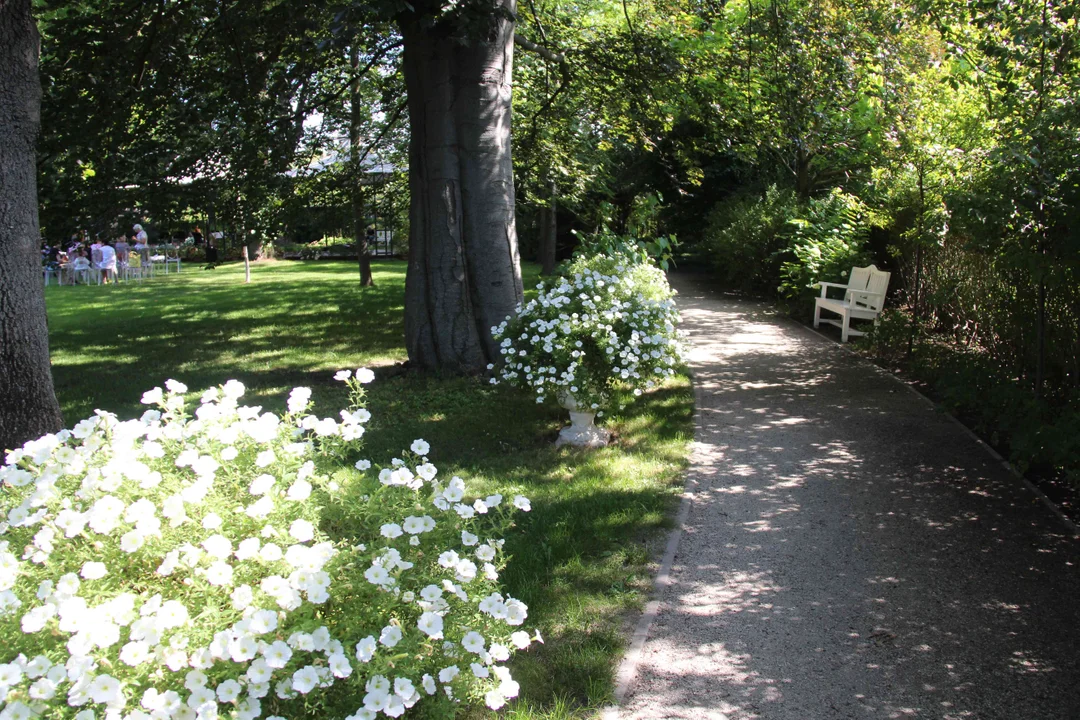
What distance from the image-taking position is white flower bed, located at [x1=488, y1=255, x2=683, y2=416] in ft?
22.5

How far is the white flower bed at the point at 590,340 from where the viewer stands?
6852 mm

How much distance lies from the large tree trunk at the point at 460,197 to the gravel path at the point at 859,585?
2.94 metres

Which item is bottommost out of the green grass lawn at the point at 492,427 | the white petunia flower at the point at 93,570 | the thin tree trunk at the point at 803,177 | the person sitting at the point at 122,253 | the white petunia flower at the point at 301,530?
the green grass lawn at the point at 492,427

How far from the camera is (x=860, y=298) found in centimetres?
1188

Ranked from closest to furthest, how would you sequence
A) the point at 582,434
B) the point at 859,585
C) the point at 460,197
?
the point at 859,585 → the point at 582,434 → the point at 460,197

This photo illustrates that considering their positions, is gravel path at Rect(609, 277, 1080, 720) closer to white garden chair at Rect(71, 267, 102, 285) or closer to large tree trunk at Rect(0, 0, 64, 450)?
large tree trunk at Rect(0, 0, 64, 450)

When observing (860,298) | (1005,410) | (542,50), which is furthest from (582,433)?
(860,298)

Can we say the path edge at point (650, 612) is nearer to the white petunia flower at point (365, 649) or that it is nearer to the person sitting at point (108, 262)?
the white petunia flower at point (365, 649)

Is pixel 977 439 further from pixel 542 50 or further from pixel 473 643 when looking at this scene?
pixel 542 50

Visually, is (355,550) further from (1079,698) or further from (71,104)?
(71,104)

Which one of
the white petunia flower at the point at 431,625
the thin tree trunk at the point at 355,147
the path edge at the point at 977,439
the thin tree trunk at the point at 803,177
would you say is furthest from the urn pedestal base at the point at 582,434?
the thin tree trunk at the point at 803,177

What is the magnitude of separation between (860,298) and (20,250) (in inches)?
394

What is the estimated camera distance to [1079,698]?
3594 millimetres

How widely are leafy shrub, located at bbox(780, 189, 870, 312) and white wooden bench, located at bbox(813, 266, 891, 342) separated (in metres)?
0.62
